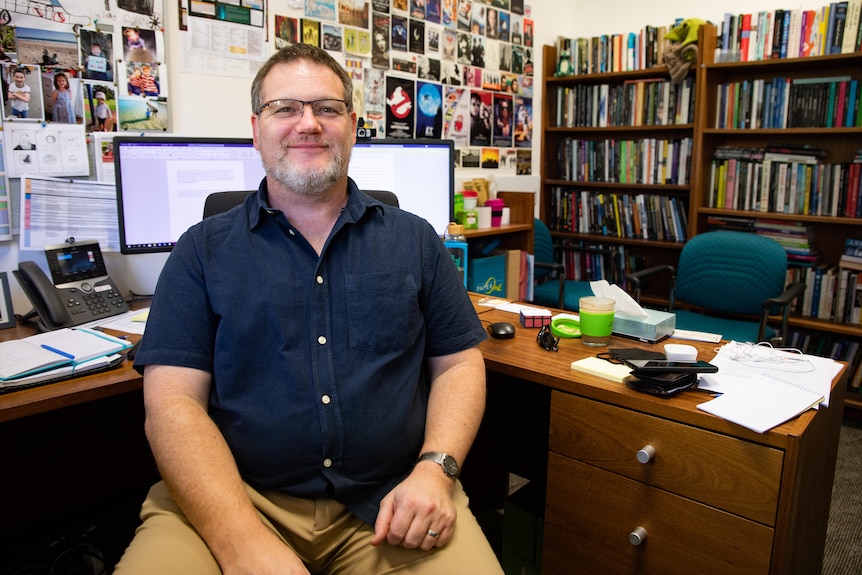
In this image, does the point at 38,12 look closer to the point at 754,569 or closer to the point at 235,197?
the point at 235,197

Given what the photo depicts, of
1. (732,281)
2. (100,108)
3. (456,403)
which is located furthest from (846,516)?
(100,108)

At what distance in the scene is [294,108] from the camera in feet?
4.30

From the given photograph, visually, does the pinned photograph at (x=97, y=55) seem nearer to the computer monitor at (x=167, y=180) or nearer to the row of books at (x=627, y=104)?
the computer monitor at (x=167, y=180)

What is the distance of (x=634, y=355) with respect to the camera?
4.76 feet

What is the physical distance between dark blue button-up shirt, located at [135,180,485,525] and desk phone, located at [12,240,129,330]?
2.22 ft

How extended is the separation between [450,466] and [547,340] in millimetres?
500

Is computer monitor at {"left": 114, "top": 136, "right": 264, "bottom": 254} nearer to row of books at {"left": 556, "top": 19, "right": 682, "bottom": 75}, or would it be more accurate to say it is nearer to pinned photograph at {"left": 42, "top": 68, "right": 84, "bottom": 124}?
pinned photograph at {"left": 42, "top": 68, "right": 84, "bottom": 124}

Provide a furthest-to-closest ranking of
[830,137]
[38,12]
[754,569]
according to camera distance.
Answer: [830,137] < [38,12] < [754,569]

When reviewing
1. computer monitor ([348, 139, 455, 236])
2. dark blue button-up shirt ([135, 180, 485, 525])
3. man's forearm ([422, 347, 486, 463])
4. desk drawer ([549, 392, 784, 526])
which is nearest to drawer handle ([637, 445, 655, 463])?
desk drawer ([549, 392, 784, 526])

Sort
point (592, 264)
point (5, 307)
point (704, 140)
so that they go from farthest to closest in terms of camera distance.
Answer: point (592, 264) → point (704, 140) → point (5, 307)

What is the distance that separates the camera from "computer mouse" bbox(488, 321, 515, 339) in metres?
1.67

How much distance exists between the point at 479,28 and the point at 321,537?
298 cm

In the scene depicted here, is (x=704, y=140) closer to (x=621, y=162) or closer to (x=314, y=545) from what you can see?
(x=621, y=162)

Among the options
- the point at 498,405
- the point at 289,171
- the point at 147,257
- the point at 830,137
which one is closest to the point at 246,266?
the point at 289,171
